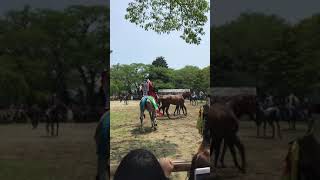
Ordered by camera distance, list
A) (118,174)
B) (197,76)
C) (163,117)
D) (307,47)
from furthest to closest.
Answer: (197,76) < (163,117) < (307,47) < (118,174)

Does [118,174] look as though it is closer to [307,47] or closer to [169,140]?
[307,47]

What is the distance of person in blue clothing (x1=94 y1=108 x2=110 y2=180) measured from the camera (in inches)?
117

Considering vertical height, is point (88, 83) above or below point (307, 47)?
below

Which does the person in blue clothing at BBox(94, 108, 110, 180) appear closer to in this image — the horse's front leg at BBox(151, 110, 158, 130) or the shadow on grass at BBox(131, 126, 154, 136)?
the horse's front leg at BBox(151, 110, 158, 130)

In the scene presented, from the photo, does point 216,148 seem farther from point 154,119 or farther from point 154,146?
point 154,119

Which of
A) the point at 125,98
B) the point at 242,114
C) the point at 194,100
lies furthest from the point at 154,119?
the point at 242,114

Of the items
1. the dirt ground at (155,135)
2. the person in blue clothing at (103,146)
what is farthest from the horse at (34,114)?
the dirt ground at (155,135)

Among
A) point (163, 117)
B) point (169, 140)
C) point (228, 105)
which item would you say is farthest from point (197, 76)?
point (228, 105)

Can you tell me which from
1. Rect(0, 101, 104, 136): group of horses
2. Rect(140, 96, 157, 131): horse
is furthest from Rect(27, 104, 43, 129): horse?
Rect(140, 96, 157, 131): horse

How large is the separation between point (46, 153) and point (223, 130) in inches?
50.6

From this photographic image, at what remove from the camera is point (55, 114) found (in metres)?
2.94

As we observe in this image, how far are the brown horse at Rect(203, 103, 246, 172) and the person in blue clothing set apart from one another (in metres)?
0.84

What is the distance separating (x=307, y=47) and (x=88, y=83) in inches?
57.9

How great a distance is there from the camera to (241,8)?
10.5ft
